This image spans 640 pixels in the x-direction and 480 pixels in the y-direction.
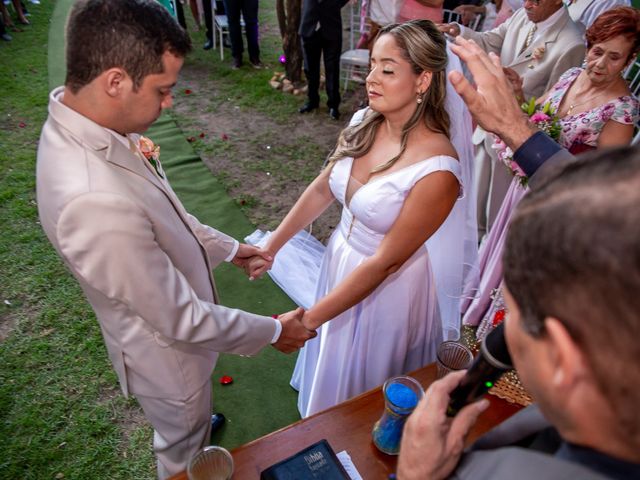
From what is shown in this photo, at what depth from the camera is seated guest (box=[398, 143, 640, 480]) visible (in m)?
0.58

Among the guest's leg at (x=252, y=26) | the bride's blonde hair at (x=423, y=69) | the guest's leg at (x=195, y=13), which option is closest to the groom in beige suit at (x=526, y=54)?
the bride's blonde hair at (x=423, y=69)

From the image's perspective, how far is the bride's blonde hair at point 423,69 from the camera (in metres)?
2.24

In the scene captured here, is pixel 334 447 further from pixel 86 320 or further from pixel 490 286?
pixel 86 320

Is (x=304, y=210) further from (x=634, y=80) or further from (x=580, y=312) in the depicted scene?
(x=634, y=80)

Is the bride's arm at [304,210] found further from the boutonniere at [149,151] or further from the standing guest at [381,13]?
the standing guest at [381,13]

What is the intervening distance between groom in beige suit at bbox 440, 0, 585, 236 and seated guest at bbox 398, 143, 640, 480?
3.27 m

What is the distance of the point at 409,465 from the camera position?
1062 mm

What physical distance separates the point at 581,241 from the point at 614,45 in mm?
3029

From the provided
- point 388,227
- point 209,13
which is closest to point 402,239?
point 388,227

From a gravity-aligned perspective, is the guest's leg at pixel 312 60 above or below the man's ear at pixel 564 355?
below

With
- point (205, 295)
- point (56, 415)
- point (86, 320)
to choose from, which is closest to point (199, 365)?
point (205, 295)

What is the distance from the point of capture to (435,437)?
3.34 feet

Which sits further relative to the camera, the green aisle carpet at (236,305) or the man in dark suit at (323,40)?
the man in dark suit at (323,40)

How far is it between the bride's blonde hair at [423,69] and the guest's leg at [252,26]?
21.4ft
